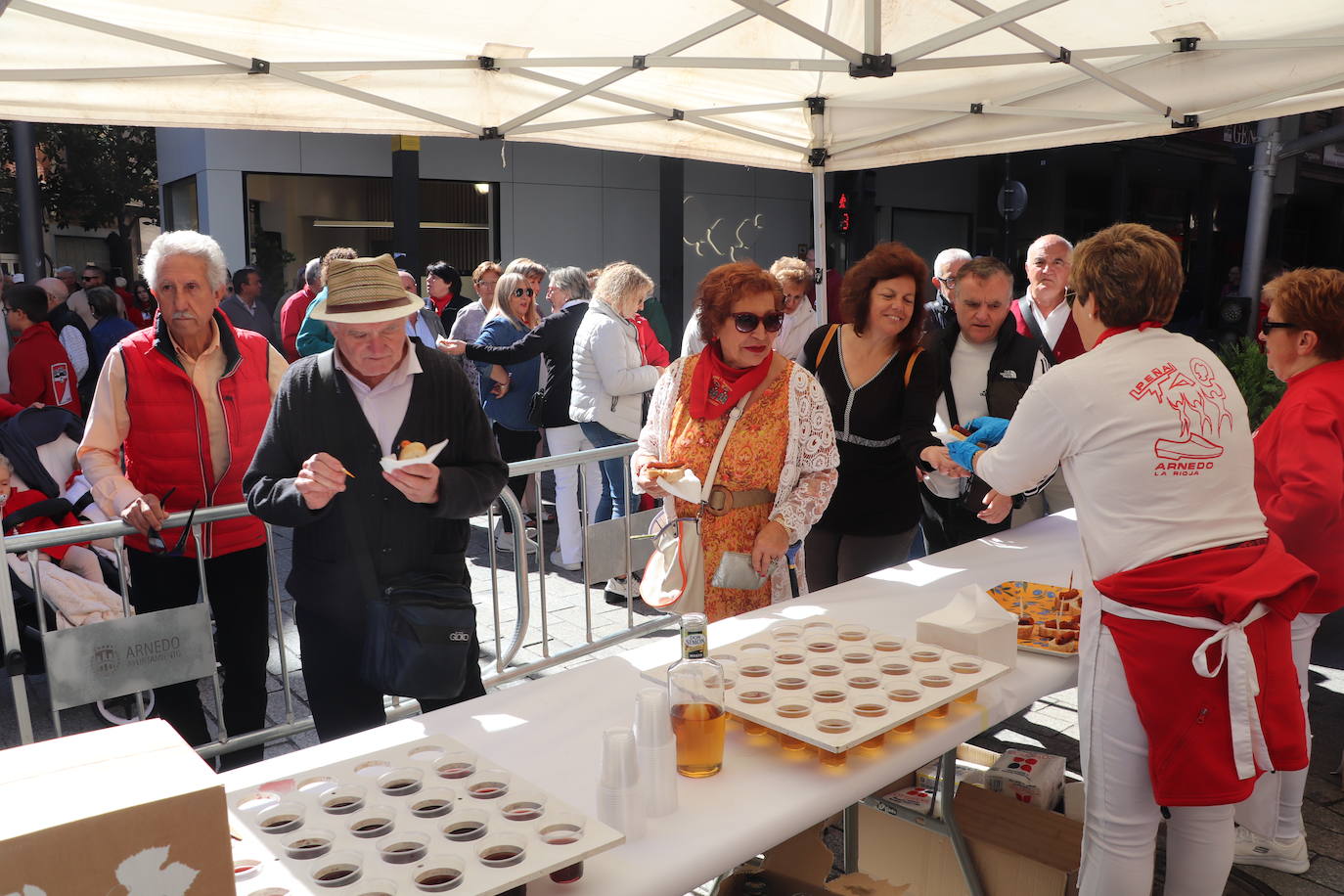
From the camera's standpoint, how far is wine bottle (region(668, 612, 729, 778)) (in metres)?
1.75

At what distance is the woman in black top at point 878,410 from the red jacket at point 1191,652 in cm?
136

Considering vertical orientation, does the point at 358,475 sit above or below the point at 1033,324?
below

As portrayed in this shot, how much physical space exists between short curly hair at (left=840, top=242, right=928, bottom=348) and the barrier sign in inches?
90.8

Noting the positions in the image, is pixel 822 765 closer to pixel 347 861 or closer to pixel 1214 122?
pixel 347 861

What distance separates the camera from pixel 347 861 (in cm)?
138

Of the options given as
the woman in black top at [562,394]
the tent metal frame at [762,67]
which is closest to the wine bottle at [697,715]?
the tent metal frame at [762,67]

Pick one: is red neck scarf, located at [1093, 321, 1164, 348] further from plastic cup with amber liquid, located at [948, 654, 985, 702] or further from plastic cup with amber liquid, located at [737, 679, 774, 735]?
plastic cup with amber liquid, located at [737, 679, 774, 735]

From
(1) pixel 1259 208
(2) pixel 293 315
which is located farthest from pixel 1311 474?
(1) pixel 1259 208

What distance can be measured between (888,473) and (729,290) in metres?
0.93

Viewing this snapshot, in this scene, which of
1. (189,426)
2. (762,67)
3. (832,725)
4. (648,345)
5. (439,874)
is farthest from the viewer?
(648,345)

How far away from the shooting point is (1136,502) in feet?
6.77

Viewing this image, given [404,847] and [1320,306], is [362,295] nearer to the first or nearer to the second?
[404,847]

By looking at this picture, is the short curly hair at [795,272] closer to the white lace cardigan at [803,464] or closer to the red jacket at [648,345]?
the red jacket at [648,345]

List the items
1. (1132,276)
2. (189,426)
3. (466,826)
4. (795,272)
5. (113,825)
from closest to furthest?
1. (113,825)
2. (466,826)
3. (1132,276)
4. (189,426)
5. (795,272)
